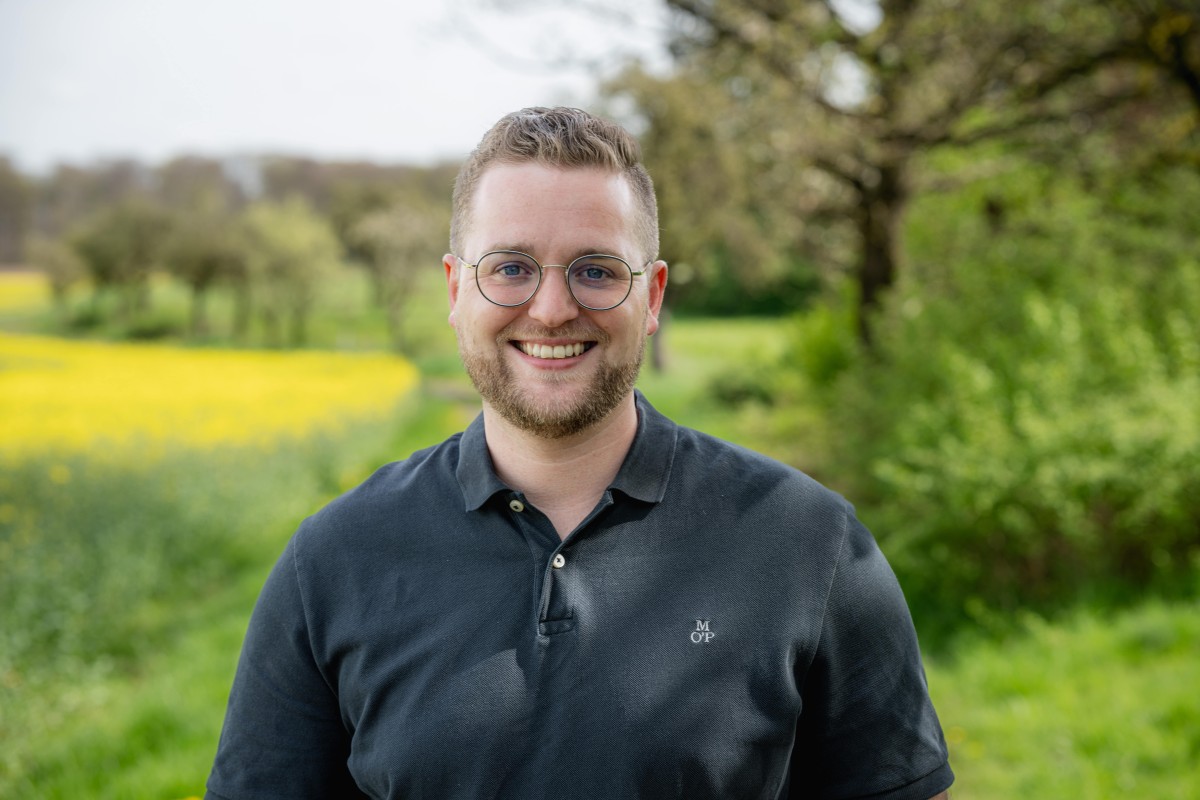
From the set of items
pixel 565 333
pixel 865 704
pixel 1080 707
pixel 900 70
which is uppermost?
pixel 900 70

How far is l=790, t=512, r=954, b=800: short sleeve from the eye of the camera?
154 cm

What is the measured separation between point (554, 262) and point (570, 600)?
1.81ft

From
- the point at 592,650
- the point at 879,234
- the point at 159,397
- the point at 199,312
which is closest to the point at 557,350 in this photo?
the point at 592,650

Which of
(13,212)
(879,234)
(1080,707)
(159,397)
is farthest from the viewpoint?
(159,397)

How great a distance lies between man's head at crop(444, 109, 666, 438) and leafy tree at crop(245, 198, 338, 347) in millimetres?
21029

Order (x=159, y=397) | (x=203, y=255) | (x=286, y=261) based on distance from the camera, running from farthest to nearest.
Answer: (x=286, y=261)
(x=203, y=255)
(x=159, y=397)

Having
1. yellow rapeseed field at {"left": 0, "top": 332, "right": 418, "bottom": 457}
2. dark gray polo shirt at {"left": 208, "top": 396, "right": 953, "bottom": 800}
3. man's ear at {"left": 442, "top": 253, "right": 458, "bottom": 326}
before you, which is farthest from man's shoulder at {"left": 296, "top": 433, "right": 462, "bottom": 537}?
yellow rapeseed field at {"left": 0, "top": 332, "right": 418, "bottom": 457}

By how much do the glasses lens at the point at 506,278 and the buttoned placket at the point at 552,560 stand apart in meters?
0.33

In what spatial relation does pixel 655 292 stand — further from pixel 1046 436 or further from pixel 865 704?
pixel 1046 436

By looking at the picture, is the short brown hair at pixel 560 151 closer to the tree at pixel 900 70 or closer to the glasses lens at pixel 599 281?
the glasses lens at pixel 599 281

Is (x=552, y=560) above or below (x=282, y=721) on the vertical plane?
above

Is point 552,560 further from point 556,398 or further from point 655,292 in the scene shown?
point 655,292

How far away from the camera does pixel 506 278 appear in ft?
5.17

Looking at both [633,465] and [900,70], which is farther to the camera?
[900,70]
